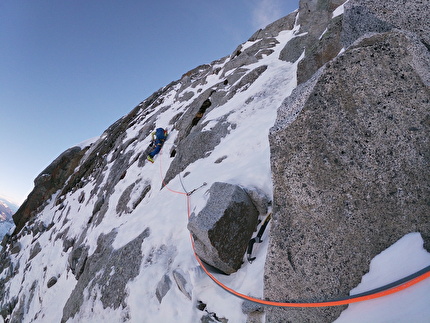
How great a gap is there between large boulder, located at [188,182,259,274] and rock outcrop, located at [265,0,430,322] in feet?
5.13

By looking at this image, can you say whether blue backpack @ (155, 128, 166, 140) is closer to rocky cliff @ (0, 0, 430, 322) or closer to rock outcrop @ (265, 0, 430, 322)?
rocky cliff @ (0, 0, 430, 322)

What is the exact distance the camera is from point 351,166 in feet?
9.13

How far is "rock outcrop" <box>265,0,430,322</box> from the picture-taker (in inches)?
103

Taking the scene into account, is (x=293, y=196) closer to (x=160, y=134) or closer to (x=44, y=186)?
(x=160, y=134)

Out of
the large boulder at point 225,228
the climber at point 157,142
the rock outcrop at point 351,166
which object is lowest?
the climber at point 157,142

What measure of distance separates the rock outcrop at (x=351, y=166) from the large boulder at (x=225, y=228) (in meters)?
1.56

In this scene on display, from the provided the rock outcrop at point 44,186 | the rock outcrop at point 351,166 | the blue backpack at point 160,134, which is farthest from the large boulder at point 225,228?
the rock outcrop at point 44,186

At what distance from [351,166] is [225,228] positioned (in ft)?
8.57

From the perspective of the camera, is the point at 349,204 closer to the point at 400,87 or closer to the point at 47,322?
the point at 400,87

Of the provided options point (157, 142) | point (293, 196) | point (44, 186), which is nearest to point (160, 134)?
point (157, 142)

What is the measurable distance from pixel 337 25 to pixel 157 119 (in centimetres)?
1508

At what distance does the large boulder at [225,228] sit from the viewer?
15.1 ft

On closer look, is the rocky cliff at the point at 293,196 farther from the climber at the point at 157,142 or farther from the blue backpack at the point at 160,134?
the blue backpack at the point at 160,134

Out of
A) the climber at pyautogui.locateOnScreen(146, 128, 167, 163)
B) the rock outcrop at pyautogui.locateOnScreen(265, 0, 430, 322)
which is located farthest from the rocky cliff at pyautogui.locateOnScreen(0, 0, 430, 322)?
the climber at pyautogui.locateOnScreen(146, 128, 167, 163)
